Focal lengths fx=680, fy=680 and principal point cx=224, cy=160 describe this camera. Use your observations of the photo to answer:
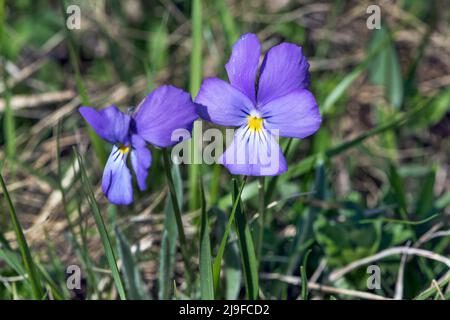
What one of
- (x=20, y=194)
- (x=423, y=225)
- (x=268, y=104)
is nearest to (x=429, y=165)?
(x=423, y=225)

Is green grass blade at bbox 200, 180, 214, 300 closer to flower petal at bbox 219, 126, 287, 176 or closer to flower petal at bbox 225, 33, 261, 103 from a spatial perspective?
flower petal at bbox 219, 126, 287, 176

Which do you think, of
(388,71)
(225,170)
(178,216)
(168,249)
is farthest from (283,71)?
(388,71)

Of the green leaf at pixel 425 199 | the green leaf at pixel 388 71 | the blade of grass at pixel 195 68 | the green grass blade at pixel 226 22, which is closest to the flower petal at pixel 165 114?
the blade of grass at pixel 195 68

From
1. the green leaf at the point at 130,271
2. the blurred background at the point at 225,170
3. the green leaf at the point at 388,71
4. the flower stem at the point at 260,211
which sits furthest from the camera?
the green leaf at the point at 388,71

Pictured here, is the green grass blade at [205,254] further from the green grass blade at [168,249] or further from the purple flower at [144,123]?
the green grass blade at [168,249]

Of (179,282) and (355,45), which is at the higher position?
(355,45)
